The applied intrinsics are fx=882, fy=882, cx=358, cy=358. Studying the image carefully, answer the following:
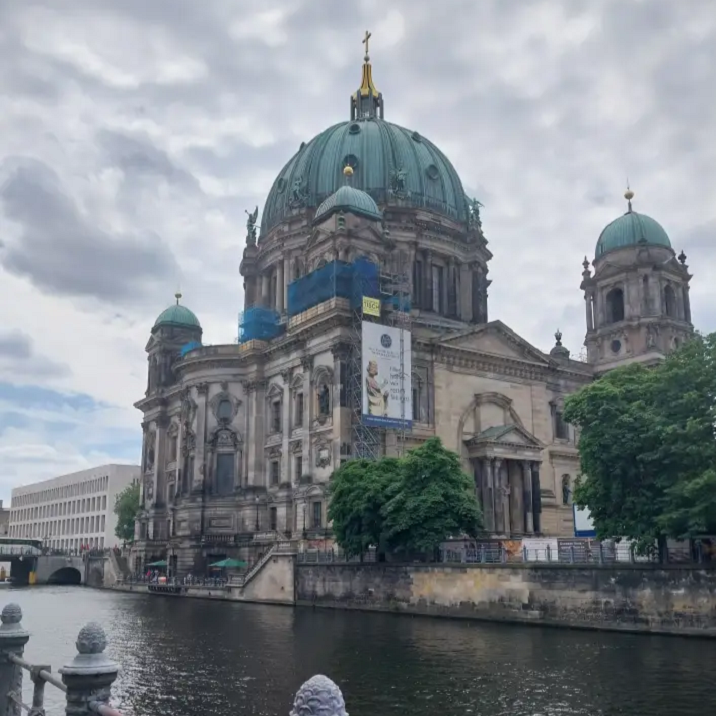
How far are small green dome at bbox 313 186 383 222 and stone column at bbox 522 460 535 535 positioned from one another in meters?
26.4

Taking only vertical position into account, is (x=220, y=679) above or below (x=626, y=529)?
below

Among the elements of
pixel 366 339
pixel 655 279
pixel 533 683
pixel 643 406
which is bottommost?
pixel 533 683

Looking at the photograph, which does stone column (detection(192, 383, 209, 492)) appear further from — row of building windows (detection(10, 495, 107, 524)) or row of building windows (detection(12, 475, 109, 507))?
row of building windows (detection(10, 495, 107, 524))

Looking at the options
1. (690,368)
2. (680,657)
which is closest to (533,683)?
(680,657)

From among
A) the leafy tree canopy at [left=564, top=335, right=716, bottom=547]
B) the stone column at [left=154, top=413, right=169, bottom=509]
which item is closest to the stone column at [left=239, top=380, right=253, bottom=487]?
the stone column at [left=154, top=413, right=169, bottom=509]

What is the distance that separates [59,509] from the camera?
6673 inches

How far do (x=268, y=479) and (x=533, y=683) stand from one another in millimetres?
56278

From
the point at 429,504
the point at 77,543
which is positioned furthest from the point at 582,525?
the point at 77,543

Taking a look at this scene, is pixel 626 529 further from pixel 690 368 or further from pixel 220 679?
pixel 220 679

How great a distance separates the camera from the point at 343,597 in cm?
5709

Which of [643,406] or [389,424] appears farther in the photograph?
[389,424]

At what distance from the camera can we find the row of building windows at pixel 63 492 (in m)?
152

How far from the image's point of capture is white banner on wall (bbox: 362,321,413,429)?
227ft

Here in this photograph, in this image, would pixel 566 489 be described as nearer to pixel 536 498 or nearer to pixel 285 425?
pixel 536 498
